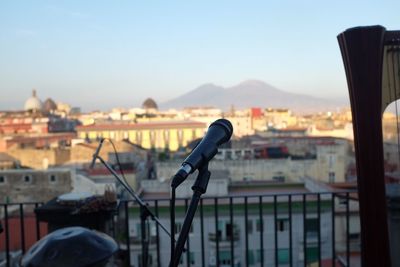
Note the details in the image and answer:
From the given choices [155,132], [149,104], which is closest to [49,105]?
[149,104]

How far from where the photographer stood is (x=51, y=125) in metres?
71.1

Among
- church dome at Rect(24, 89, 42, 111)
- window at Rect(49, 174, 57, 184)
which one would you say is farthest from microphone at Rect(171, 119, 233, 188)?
church dome at Rect(24, 89, 42, 111)

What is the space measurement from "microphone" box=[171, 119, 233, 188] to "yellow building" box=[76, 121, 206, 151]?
186ft

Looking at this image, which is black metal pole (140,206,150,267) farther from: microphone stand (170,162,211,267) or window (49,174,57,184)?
window (49,174,57,184)

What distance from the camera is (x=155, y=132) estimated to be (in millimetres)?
60562

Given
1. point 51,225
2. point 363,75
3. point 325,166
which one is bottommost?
point 325,166

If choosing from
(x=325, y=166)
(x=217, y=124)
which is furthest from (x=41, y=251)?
(x=325, y=166)

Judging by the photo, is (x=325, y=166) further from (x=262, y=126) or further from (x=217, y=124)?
(x=262, y=126)

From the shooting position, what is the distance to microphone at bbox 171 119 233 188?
1601 mm

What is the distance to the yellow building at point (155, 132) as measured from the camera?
5909 centimetres

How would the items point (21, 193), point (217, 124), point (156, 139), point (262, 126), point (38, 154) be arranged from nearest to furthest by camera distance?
point (217, 124) → point (21, 193) → point (38, 154) → point (156, 139) → point (262, 126)

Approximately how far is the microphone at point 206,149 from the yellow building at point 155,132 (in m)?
56.8

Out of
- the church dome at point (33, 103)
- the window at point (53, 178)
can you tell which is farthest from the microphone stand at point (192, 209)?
the church dome at point (33, 103)

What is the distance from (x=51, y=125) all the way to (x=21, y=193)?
51973 mm
